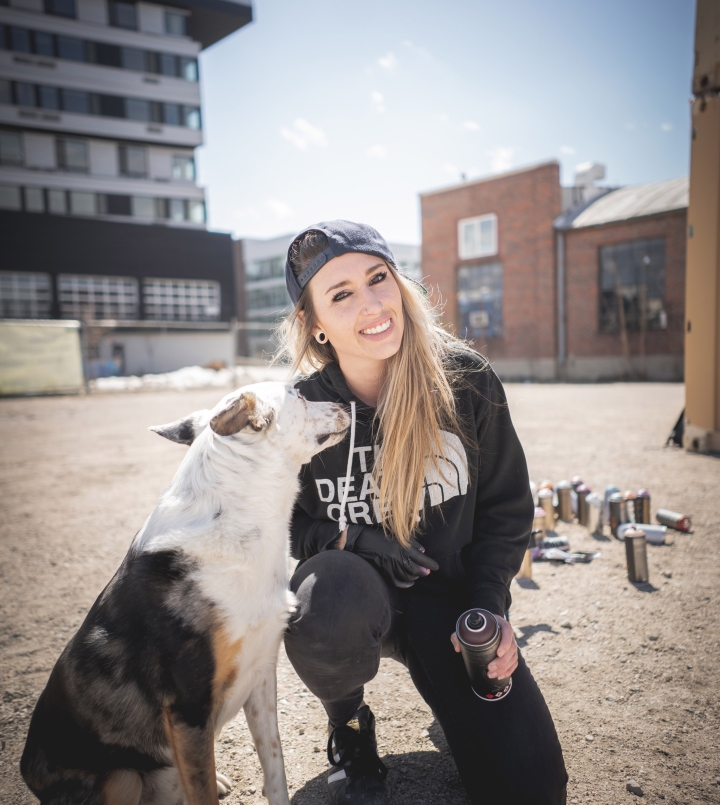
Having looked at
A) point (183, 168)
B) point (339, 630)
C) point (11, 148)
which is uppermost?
point (11, 148)

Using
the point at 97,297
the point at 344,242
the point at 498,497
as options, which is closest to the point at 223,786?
the point at 498,497

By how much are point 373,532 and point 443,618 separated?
1.48 ft

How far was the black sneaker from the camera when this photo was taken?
1.99 metres

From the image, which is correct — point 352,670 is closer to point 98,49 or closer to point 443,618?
point 443,618

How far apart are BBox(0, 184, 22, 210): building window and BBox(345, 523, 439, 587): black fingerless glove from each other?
3983 cm

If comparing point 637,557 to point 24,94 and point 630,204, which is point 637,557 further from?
point 24,94

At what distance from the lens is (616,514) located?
451cm

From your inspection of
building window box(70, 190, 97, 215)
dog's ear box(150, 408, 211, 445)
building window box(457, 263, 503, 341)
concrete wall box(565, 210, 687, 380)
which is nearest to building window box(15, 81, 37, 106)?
building window box(70, 190, 97, 215)

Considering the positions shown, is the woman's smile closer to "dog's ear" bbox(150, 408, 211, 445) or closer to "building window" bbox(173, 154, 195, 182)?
"dog's ear" bbox(150, 408, 211, 445)

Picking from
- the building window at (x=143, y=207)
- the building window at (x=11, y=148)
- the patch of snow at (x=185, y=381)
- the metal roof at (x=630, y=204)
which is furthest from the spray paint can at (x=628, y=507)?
the building window at (x=11, y=148)

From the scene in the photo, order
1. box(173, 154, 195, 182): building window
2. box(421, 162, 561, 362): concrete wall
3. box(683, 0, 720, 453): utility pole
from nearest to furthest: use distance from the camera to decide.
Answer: box(683, 0, 720, 453): utility pole
box(421, 162, 561, 362): concrete wall
box(173, 154, 195, 182): building window

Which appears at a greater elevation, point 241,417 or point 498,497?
point 241,417

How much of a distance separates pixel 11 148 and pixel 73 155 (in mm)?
3559

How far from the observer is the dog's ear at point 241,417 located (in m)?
2.11
